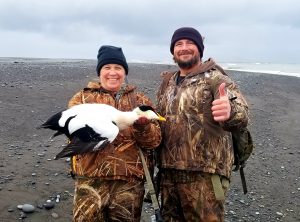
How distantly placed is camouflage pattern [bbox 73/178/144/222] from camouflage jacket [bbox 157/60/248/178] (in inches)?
23.5

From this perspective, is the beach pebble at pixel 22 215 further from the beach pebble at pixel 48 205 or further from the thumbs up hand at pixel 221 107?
the thumbs up hand at pixel 221 107

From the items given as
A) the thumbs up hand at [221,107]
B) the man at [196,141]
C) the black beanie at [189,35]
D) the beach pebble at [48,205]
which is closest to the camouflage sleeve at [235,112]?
the man at [196,141]

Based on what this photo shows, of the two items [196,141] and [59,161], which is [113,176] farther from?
[59,161]

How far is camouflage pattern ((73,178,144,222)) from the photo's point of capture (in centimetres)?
404

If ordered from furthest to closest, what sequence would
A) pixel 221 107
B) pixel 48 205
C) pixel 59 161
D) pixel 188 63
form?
pixel 59 161 < pixel 48 205 < pixel 188 63 < pixel 221 107

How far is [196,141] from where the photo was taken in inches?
170

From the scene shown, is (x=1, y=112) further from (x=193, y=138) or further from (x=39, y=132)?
(x=193, y=138)

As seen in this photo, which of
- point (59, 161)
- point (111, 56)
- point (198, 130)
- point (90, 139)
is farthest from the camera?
point (59, 161)

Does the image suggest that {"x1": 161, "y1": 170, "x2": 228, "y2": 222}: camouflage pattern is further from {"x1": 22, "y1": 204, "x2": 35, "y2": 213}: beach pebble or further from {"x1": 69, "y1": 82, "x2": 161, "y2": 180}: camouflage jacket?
{"x1": 22, "y1": 204, "x2": 35, "y2": 213}: beach pebble

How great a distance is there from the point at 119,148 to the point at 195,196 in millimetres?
975

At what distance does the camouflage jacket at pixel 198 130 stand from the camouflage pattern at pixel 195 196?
4.7 inches

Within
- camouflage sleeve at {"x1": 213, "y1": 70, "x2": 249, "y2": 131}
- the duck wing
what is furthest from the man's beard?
the duck wing

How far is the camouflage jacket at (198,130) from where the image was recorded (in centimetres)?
429

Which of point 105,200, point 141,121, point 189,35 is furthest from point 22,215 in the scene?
point 189,35
